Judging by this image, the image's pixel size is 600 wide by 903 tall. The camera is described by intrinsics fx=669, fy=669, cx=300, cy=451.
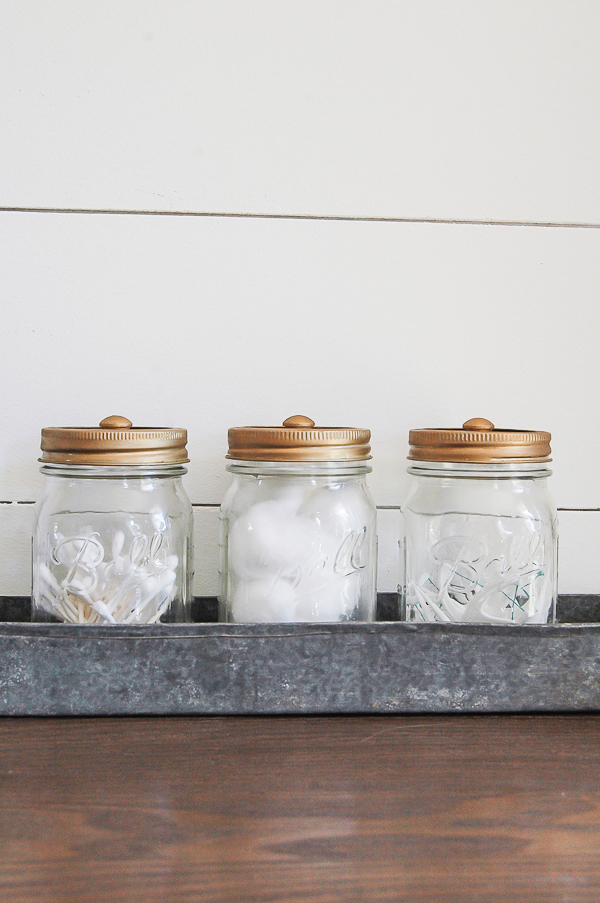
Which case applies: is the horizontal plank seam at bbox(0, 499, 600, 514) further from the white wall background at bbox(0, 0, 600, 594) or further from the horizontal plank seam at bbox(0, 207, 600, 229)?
the horizontal plank seam at bbox(0, 207, 600, 229)

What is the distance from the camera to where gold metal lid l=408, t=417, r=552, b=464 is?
22.0 inches

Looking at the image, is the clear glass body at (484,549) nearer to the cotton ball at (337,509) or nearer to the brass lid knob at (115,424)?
the cotton ball at (337,509)

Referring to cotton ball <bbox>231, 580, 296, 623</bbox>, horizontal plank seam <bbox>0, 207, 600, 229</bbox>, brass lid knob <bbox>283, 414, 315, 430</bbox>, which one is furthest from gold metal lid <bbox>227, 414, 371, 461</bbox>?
horizontal plank seam <bbox>0, 207, 600, 229</bbox>

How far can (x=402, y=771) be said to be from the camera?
1.43 ft

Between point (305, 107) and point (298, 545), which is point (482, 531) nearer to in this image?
point (298, 545)

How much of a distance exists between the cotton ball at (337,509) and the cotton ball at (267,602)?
2.4 inches

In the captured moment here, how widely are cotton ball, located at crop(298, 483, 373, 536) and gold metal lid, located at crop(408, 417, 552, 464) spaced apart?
0.24 feet

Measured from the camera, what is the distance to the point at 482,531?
595mm

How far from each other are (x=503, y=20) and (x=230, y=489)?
557 millimetres

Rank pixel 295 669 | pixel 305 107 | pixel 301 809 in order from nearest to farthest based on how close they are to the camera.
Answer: pixel 301 809
pixel 295 669
pixel 305 107

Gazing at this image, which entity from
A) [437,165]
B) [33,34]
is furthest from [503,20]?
[33,34]

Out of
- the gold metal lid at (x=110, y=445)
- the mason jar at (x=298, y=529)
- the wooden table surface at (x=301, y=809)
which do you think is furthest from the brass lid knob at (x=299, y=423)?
the wooden table surface at (x=301, y=809)

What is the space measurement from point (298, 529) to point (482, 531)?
0.55ft

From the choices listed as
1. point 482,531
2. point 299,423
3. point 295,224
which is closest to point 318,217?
point 295,224
